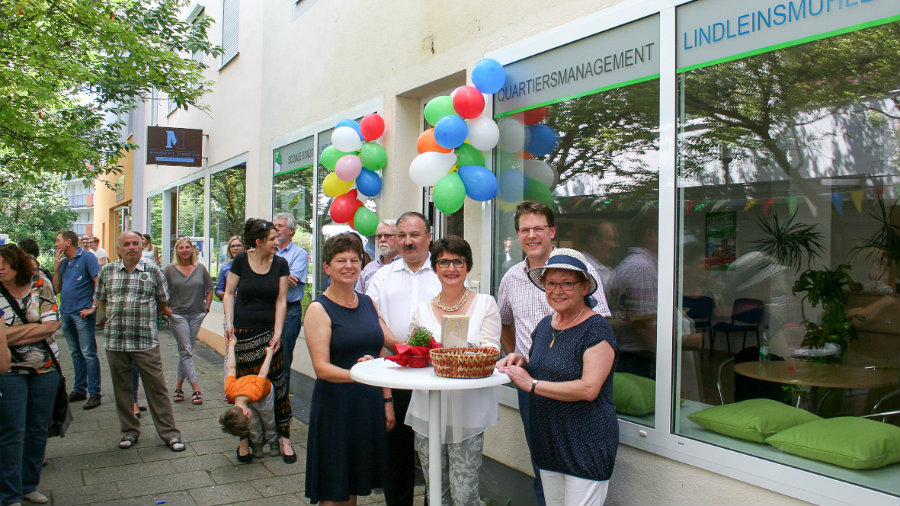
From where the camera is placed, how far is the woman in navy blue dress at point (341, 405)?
3.51m

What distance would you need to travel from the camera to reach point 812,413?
3.38 metres

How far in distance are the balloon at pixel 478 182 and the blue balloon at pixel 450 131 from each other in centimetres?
22

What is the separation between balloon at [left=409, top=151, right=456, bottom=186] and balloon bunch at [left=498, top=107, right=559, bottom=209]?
477 mm

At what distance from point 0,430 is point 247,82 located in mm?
7739

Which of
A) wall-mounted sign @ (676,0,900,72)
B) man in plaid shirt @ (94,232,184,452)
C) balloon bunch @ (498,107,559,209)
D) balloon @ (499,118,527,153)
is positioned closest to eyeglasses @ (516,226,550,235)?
balloon bunch @ (498,107,559,209)

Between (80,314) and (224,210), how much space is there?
14.7 ft

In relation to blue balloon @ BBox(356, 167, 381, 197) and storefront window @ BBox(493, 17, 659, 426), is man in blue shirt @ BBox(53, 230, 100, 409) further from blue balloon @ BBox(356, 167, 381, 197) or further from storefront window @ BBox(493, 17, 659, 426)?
storefront window @ BBox(493, 17, 659, 426)

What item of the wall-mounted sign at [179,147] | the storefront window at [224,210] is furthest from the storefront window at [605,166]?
the wall-mounted sign at [179,147]

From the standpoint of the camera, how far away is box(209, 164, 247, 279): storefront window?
11.1 metres

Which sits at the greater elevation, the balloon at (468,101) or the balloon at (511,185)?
the balloon at (468,101)

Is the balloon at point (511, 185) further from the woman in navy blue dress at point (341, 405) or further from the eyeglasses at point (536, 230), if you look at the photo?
the woman in navy blue dress at point (341, 405)

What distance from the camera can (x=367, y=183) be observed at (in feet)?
21.0

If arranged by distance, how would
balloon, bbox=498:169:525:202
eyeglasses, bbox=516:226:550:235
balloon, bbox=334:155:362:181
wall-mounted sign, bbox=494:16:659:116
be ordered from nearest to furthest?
eyeglasses, bbox=516:226:550:235, wall-mounted sign, bbox=494:16:659:116, balloon, bbox=498:169:525:202, balloon, bbox=334:155:362:181

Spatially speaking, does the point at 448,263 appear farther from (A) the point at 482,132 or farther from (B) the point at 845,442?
(B) the point at 845,442
